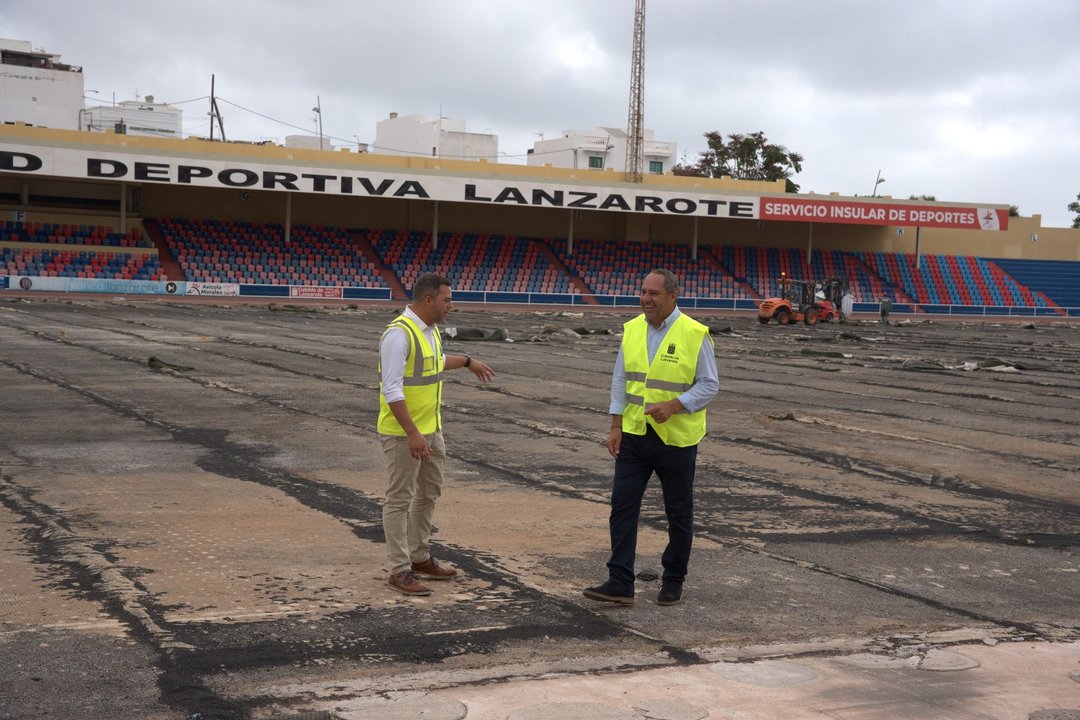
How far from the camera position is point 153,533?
799 cm

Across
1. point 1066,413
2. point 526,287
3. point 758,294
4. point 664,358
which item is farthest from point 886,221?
point 664,358

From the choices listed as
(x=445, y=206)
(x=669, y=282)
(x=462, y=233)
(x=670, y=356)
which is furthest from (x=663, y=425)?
(x=445, y=206)

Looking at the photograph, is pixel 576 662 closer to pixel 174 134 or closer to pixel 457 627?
pixel 457 627

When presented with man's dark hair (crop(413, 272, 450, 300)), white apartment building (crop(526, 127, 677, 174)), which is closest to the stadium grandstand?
white apartment building (crop(526, 127, 677, 174))

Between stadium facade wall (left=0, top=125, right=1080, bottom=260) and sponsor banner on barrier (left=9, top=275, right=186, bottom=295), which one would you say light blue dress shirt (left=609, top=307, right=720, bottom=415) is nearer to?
sponsor banner on barrier (left=9, top=275, right=186, bottom=295)

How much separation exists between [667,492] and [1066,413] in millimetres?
12949

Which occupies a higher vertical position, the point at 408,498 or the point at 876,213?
the point at 876,213

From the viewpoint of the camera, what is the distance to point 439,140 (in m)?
86.3

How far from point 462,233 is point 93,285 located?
19.7 meters

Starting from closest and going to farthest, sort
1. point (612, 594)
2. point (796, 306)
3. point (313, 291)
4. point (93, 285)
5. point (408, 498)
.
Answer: point (612, 594), point (408, 498), point (796, 306), point (93, 285), point (313, 291)

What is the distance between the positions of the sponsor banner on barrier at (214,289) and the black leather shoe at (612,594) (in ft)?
144

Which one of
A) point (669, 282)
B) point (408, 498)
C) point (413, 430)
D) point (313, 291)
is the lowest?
point (408, 498)

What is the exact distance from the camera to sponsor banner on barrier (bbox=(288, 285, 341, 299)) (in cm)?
5006

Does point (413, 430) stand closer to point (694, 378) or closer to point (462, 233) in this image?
point (694, 378)
